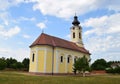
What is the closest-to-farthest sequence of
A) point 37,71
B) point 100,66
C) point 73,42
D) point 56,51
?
point 37,71 < point 56,51 < point 73,42 < point 100,66

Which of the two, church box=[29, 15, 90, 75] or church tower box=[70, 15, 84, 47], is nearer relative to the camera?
church box=[29, 15, 90, 75]

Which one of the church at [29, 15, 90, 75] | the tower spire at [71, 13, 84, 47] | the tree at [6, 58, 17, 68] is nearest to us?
the church at [29, 15, 90, 75]

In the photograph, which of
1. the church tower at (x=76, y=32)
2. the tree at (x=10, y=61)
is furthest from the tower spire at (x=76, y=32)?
the tree at (x=10, y=61)

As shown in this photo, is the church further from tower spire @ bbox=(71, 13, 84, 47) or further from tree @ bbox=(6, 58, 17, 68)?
tree @ bbox=(6, 58, 17, 68)

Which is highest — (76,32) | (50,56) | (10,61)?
(76,32)

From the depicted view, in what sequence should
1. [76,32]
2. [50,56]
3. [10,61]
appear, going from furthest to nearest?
[10,61], [76,32], [50,56]

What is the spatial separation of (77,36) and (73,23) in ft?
13.3

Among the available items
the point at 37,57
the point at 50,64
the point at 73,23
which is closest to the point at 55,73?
the point at 50,64

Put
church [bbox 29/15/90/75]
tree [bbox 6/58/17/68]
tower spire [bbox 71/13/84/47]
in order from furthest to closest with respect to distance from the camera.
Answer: tree [bbox 6/58/17/68] < tower spire [bbox 71/13/84/47] < church [bbox 29/15/90/75]

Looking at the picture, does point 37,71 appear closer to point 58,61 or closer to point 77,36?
point 58,61

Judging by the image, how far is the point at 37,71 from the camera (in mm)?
39344

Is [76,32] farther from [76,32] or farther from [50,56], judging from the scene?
[50,56]

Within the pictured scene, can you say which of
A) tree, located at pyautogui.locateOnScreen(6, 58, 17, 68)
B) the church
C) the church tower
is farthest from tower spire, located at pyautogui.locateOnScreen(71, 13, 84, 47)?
tree, located at pyautogui.locateOnScreen(6, 58, 17, 68)

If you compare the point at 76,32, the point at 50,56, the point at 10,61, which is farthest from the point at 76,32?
the point at 10,61
